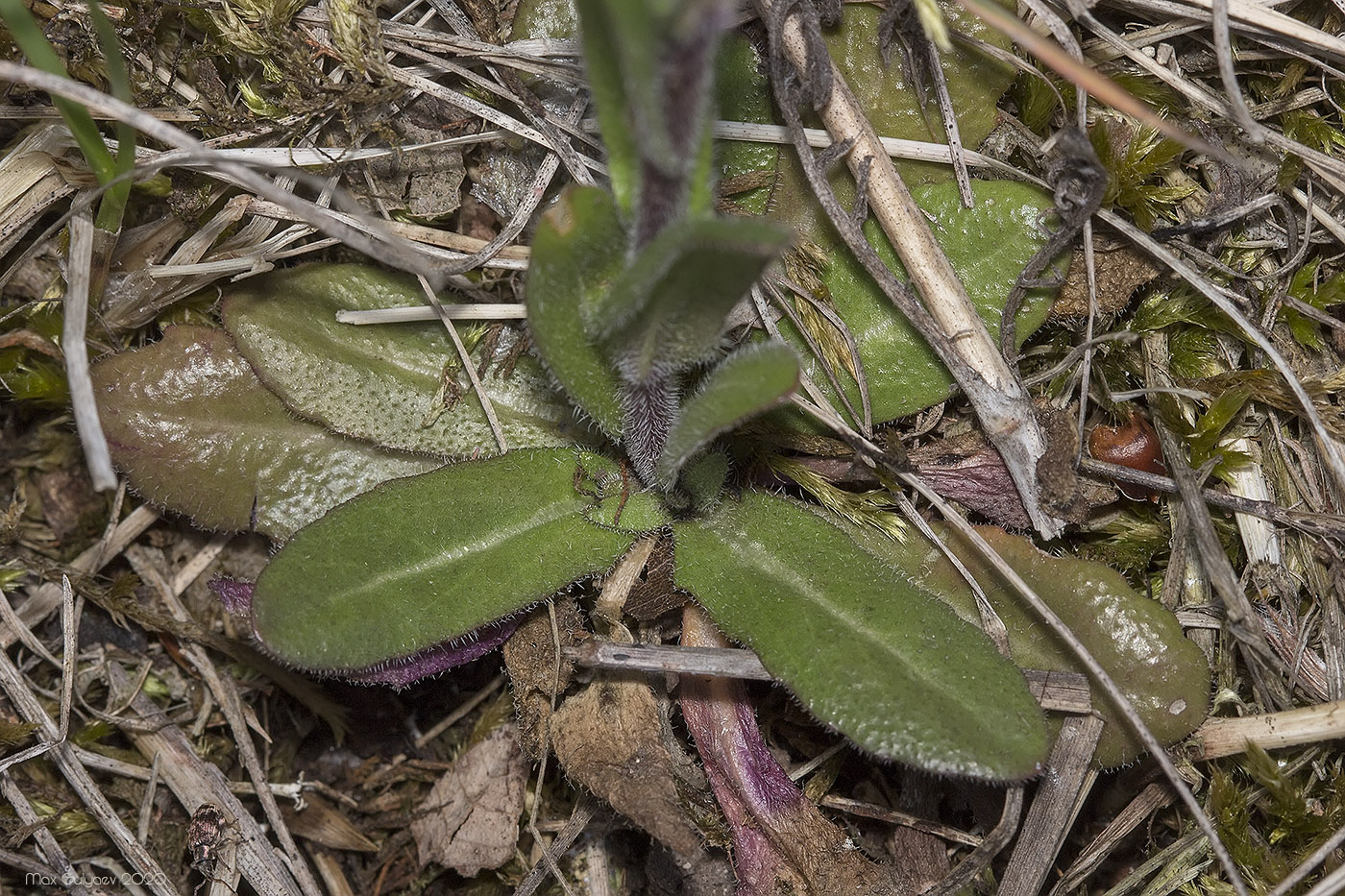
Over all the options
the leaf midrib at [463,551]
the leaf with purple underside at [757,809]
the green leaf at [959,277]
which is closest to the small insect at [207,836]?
the leaf midrib at [463,551]

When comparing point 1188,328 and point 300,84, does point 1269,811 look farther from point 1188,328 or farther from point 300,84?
point 300,84

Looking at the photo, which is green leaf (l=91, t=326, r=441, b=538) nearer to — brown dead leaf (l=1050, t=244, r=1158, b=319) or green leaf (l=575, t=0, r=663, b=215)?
green leaf (l=575, t=0, r=663, b=215)

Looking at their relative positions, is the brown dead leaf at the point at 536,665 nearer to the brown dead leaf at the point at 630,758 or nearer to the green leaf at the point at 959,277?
the brown dead leaf at the point at 630,758

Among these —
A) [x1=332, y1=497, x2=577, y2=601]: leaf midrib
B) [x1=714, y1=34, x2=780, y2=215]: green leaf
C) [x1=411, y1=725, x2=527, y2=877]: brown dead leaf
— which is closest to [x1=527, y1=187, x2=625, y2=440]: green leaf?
[x1=332, y1=497, x2=577, y2=601]: leaf midrib

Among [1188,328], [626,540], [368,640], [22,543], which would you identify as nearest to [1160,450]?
[1188,328]

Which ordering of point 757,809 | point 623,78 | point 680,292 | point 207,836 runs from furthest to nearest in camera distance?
point 207,836
point 757,809
point 680,292
point 623,78

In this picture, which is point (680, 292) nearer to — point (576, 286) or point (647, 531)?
point (576, 286)

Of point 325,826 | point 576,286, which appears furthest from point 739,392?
point 325,826
